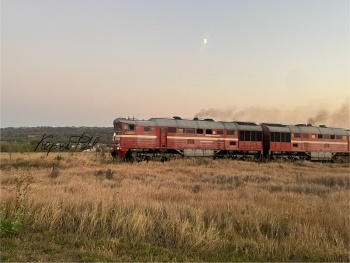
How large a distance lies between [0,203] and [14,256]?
10.2 ft

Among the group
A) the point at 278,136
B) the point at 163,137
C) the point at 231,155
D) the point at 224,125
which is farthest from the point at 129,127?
the point at 278,136

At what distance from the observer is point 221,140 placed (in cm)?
3500

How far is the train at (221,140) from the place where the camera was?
104 ft

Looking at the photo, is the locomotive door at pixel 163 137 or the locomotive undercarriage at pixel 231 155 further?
the locomotive door at pixel 163 137

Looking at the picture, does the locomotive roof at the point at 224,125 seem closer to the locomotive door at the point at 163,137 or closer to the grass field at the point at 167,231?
the locomotive door at the point at 163,137

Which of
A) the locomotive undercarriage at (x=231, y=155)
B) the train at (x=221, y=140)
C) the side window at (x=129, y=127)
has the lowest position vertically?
the locomotive undercarriage at (x=231, y=155)

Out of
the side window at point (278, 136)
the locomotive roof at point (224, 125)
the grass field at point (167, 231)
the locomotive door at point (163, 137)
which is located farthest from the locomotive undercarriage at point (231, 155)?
the grass field at point (167, 231)

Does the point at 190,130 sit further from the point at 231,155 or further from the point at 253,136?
the point at 253,136

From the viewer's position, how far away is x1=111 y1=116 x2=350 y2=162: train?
31.6 metres

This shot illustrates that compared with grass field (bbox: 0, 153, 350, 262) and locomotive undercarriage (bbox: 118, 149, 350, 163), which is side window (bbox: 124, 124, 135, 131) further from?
grass field (bbox: 0, 153, 350, 262)

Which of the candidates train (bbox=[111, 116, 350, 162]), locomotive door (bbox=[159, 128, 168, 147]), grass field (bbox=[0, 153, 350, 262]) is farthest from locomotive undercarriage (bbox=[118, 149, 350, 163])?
grass field (bbox=[0, 153, 350, 262])

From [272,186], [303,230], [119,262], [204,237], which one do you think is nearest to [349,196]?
[272,186]

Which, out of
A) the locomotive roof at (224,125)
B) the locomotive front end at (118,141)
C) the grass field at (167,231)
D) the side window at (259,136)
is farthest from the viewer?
the side window at (259,136)

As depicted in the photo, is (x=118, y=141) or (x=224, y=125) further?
(x=224, y=125)
